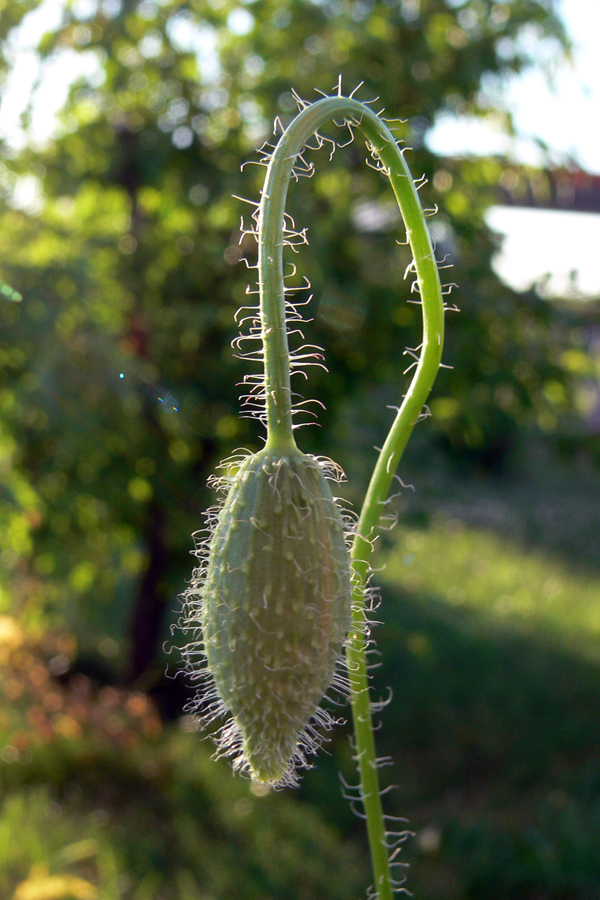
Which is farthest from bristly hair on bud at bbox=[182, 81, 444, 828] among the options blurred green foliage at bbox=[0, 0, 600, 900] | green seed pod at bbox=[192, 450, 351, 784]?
blurred green foliage at bbox=[0, 0, 600, 900]

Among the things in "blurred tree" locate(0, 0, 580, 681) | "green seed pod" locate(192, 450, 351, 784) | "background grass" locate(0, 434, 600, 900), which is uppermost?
"blurred tree" locate(0, 0, 580, 681)

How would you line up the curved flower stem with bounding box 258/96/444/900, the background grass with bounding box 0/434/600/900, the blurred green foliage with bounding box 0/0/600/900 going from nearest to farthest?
the curved flower stem with bounding box 258/96/444/900, the blurred green foliage with bounding box 0/0/600/900, the background grass with bounding box 0/434/600/900

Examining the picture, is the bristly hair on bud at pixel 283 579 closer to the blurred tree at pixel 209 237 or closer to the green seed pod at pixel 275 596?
the green seed pod at pixel 275 596

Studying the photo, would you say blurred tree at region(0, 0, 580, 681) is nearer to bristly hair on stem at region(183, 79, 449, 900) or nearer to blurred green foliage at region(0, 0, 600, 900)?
blurred green foliage at region(0, 0, 600, 900)

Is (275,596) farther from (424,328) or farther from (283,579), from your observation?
(424,328)

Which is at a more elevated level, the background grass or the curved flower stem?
the curved flower stem

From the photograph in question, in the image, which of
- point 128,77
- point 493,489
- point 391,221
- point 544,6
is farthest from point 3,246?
point 493,489
